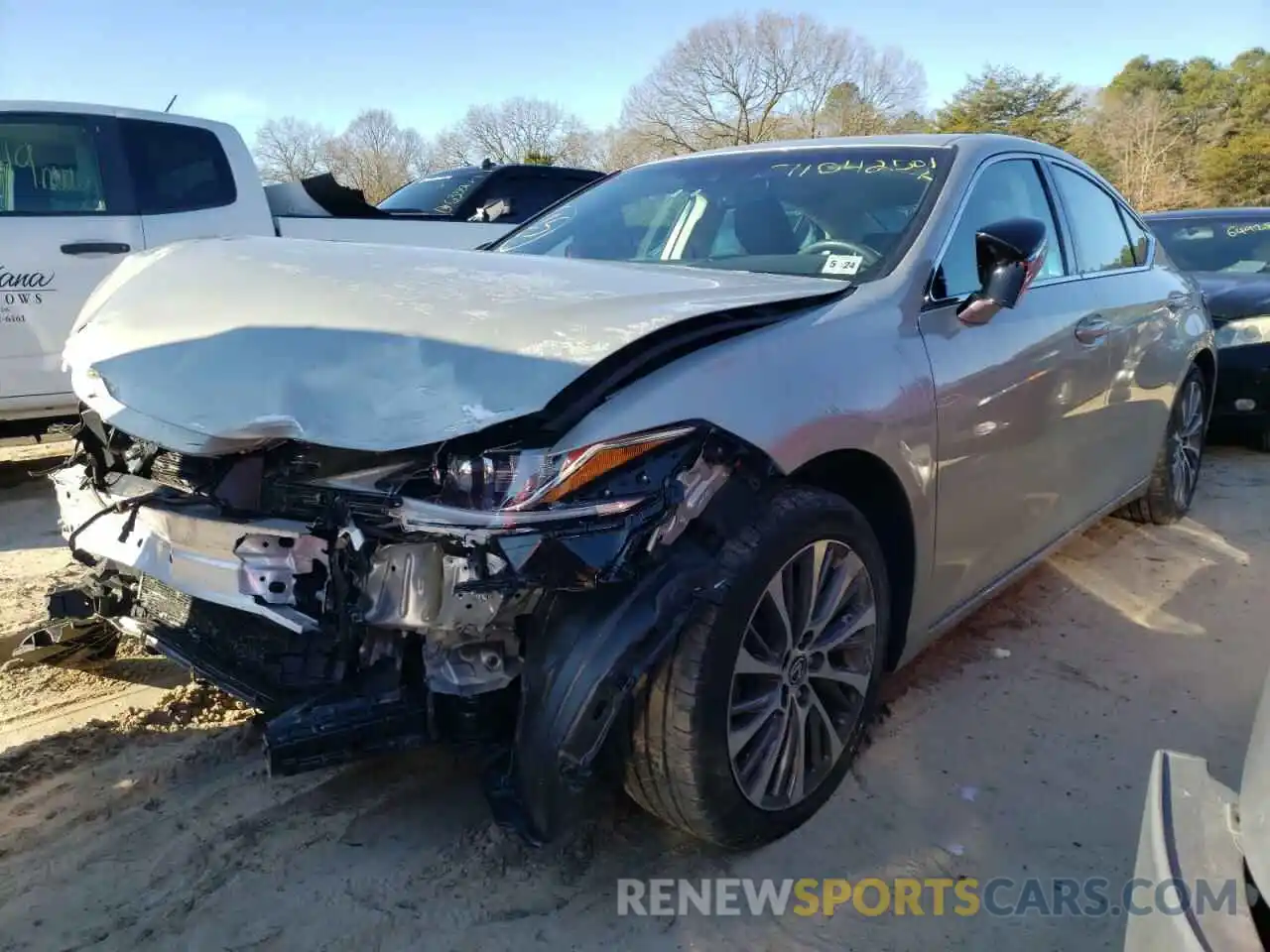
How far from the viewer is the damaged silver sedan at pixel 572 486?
1.90 meters

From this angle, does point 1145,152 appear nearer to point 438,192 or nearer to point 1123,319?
point 438,192

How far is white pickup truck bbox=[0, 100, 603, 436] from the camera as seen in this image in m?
5.19

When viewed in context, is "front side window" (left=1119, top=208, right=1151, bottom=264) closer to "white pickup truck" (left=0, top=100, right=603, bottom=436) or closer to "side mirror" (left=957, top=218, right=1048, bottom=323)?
"side mirror" (left=957, top=218, right=1048, bottom=323)

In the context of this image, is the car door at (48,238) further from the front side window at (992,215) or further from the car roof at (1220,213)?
the car roof at (1220,213)

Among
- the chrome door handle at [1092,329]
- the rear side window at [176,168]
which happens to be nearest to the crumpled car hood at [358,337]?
the chrome door handle at [1092,329]

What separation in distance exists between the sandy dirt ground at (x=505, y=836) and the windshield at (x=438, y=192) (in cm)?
539

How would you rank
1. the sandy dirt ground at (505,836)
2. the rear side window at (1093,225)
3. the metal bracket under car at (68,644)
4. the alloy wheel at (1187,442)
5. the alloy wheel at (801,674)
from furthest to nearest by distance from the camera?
1. the alloy wheel at (1187,442)
2. the rear side window at (1093,225)
3. the metal bracket under car at (68,644)
4. the alloy wheel at (801,674)
5. the sandy dirt ground at (505,836)

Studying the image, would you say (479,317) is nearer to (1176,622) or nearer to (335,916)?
(335,916)

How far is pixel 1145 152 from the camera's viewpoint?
3300 cm

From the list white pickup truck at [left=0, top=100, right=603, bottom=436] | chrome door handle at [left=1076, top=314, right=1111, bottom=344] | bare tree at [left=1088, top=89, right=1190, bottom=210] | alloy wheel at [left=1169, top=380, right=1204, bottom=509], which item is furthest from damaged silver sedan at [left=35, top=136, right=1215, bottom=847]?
bare tree at [left=1088, top=89, right=1190, bottom=210]

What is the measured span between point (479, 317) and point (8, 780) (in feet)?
6.00

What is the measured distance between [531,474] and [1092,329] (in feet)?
8.11

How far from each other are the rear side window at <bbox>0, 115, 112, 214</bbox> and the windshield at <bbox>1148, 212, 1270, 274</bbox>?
7252 mm

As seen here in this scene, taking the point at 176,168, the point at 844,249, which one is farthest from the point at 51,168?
the point at 844,249
